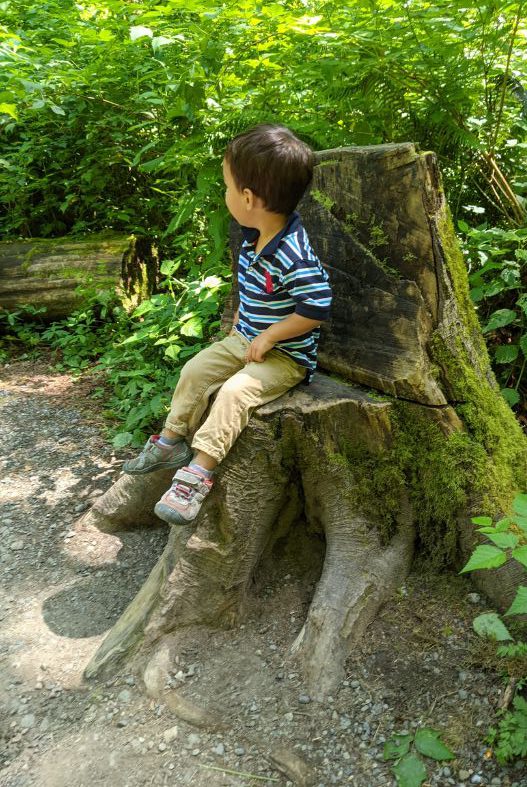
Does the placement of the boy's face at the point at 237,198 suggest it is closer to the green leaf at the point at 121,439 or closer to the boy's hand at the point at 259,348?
the boy's hand at the point at 259,348

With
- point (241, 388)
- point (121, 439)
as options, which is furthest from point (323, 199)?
point (121, 439)

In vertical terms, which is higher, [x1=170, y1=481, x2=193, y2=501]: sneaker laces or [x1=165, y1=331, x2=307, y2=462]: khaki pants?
[x1=165, y1=331, x2=307, y2=462]: khaki pants

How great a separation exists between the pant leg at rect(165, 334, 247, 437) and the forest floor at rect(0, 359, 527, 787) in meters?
0.83

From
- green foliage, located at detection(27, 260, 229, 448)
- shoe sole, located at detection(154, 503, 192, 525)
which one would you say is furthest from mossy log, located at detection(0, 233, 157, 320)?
shoe sole, located at detection(154, 503, 192, 525)

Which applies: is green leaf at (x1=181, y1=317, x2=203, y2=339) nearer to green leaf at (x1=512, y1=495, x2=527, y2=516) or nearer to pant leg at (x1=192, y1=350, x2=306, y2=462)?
pant leg at (x1=192, y1=350, x2=306, y2=462)

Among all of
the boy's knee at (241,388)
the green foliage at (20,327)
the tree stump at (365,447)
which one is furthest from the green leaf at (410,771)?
the green foliage at (20,327)

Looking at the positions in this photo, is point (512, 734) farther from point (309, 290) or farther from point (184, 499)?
point (309, 290)

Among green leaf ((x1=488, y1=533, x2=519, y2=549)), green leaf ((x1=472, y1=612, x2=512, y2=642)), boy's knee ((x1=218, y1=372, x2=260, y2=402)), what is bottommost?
green leaf ((x1=472, y1=612, x2=512, y2=642))

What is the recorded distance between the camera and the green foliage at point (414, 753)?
195 cm

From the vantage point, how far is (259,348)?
2504mm

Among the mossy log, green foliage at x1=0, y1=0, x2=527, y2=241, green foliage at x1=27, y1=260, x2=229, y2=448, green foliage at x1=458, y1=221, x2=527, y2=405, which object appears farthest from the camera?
the mossy log

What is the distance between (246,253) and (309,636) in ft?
5.33

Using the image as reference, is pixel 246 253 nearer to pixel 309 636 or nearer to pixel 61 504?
pixel 309 636

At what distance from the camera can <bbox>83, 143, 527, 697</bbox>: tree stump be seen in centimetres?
245
